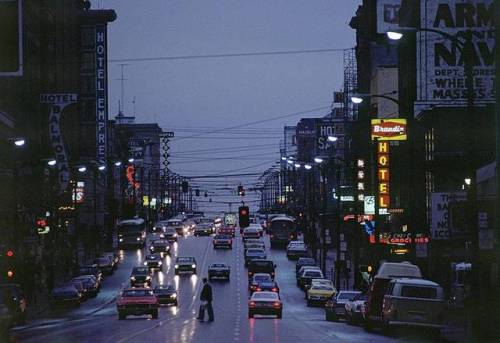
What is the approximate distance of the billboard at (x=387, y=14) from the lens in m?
108

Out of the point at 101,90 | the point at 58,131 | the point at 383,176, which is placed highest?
the point at 101,90

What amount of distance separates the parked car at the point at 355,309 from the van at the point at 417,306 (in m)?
11.3


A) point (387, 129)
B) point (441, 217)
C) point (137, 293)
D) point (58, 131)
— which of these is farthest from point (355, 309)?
point (58, 131)

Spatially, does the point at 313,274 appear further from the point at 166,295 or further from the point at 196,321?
the point at 196,321

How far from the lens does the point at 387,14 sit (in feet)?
356

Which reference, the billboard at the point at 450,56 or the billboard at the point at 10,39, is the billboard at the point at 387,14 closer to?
the billboard at the point at 450,56

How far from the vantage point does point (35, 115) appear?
115 metres

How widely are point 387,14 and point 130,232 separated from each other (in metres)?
35.3

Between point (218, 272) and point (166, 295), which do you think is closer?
point (166, 295)

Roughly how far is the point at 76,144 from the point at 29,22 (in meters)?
36.2

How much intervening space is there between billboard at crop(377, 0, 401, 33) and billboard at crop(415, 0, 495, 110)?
36.2 meters

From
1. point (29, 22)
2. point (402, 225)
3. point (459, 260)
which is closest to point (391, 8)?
point (402, 225)

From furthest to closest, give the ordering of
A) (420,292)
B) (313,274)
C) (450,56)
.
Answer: (313,274) → (450,56) → (420,292)

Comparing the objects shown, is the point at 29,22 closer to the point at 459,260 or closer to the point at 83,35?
the point at 83,35
